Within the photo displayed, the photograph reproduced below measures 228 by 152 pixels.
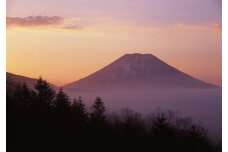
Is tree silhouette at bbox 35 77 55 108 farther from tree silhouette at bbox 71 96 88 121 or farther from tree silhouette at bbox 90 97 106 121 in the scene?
tree silhouette at bbox 90 97 106 121

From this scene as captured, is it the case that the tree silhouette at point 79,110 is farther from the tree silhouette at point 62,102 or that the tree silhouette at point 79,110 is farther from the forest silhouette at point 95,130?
the tree silhouette at point 62,102

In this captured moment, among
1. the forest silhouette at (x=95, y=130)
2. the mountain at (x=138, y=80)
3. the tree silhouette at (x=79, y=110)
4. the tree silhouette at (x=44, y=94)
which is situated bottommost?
the forest silhouette at (x=95, y=130)

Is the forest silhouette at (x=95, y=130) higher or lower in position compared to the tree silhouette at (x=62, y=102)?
lower

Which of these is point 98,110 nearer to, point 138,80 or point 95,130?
point 95,130

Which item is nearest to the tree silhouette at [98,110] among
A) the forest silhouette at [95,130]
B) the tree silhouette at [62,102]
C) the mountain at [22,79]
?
the forest silhouette at [95,130]

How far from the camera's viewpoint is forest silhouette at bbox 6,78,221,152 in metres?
9.89

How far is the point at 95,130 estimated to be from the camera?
11469 mm

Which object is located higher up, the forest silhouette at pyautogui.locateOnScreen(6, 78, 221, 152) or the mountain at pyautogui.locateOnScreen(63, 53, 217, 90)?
the mountain at pyautogui.locateOnScreen(63, 53, 217, 90)

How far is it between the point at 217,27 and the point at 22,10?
243 inches

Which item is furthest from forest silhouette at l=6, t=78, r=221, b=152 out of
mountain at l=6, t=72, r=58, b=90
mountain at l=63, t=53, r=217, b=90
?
mountain at l=63, t=53, r=217, b=90

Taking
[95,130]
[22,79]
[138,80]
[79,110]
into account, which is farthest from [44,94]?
[138,80]

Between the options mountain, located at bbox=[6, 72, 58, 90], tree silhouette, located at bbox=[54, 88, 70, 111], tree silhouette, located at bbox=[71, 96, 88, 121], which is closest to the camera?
mountain, located at bbox=[6, 72, 58, 90]

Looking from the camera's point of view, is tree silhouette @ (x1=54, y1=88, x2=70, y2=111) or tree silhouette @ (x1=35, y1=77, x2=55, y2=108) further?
tree silhouette @ (x1=54, y1=88, x2=70, y2=111)

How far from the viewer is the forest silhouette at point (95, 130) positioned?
989 cm
